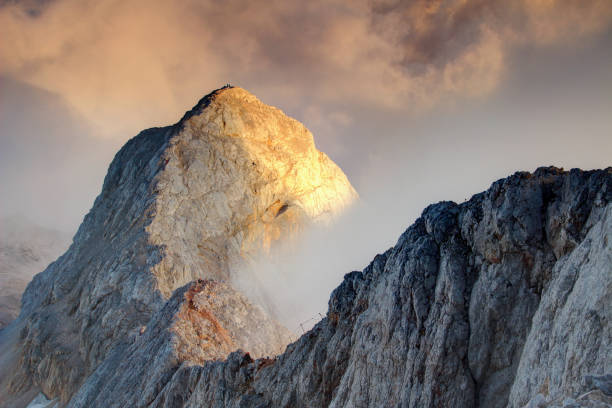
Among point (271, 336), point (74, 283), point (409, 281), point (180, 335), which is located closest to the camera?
point (409, 281)

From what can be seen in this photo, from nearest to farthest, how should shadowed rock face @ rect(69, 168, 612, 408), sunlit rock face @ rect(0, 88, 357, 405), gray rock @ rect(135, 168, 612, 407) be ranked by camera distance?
shadowed rock face @ rect(69, 168, 612, 408) < gray rock @ rect(135, 168, 612, 407) < sunlit rock face @ rect(0, 88, 357, 405)

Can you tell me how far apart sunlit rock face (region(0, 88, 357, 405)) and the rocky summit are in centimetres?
32

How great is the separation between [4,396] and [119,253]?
2421 centimetres

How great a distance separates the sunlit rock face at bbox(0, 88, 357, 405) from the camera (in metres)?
46.2

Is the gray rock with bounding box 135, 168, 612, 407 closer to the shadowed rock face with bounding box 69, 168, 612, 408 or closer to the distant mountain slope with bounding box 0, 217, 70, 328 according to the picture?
the shadowed rock face with bounding box 69, 168, 612, 408

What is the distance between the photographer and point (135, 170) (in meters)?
68.5

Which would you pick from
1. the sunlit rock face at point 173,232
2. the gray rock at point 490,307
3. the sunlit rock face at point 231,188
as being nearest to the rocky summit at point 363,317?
A: the gray rock at point 490,307

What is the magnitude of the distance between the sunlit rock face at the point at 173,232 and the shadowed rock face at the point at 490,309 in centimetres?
1950

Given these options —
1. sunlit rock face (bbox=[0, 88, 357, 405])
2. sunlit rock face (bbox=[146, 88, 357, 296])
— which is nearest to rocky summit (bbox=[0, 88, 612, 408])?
sunlit rock face (bbox=[0, 88, 357, 405])

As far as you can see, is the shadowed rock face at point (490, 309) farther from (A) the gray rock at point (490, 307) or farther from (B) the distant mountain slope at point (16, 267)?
(B) the distant mountain slope at point (16, 267)

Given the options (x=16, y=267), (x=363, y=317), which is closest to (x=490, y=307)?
(x=363, y=317)

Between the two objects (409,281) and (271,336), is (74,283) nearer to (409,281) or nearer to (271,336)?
(271,336)

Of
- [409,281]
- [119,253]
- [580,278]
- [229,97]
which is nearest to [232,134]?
[229,97]

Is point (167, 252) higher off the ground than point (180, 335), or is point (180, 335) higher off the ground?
point (167, 252)
